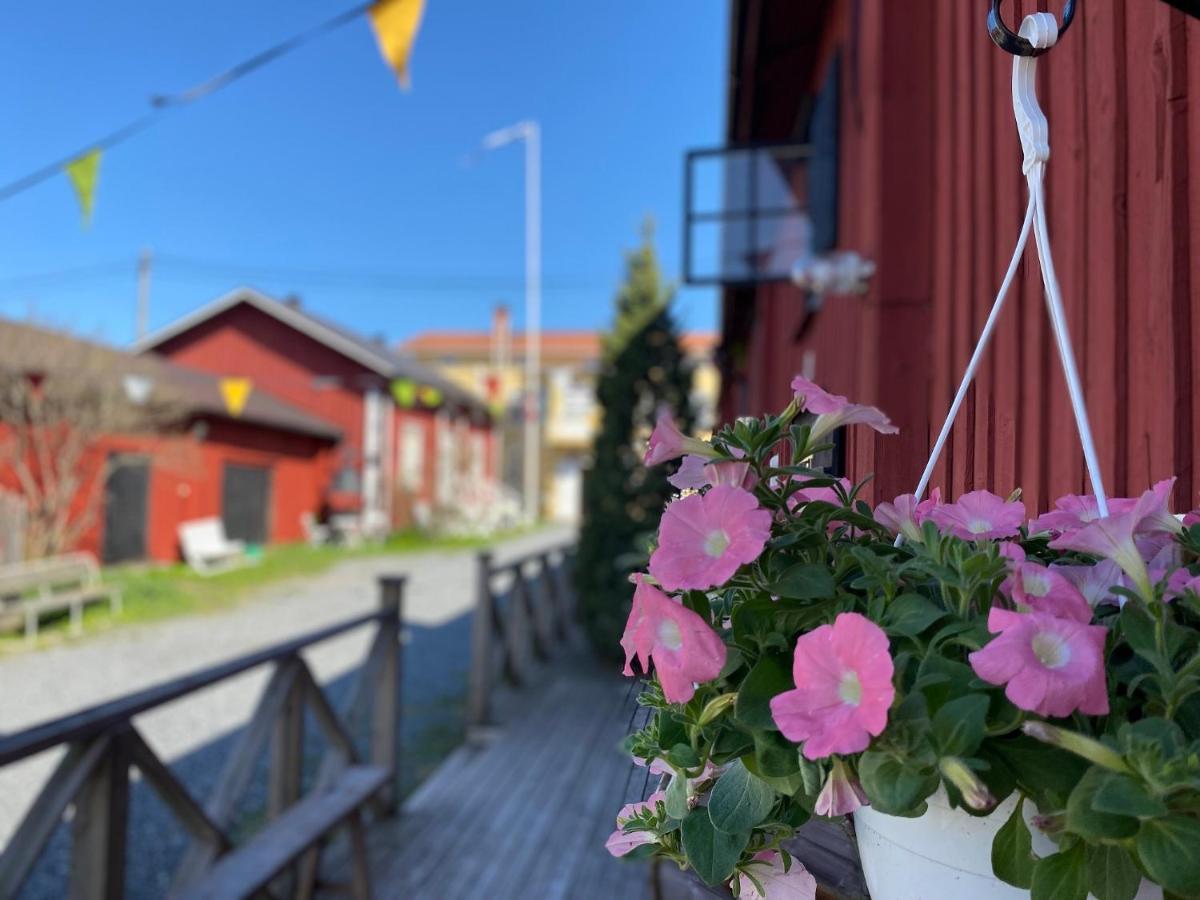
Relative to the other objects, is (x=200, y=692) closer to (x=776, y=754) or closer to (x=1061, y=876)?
(x=776, y=754)

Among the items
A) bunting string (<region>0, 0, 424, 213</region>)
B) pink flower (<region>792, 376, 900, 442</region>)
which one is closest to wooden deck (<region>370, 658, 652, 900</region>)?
pink flower (<region>792, 376, 900, 442</region>)

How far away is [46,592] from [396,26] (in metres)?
6.34

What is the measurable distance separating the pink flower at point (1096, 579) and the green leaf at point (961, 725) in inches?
5.4

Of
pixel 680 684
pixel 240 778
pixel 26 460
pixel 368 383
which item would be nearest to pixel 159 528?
pixel 26 460

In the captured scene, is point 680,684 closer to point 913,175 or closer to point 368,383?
point 913,175

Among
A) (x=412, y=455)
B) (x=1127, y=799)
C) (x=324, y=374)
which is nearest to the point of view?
(x=1127, y=799)

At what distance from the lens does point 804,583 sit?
1.61 feet

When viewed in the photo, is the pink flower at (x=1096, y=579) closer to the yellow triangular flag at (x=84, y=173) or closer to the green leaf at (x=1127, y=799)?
the green leaf at (x=1127, y=799)

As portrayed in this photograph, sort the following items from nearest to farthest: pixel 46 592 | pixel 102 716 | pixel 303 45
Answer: pixel 102 716 → pixel 303 45 → pixel 46 592

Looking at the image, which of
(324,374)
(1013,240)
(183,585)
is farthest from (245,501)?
(1013,240)

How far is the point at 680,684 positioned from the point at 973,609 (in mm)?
185

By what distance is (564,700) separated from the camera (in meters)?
5.27

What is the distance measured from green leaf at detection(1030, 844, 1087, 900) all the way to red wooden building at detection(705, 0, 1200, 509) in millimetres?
296

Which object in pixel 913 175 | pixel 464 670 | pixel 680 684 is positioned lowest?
pixel 464 670
